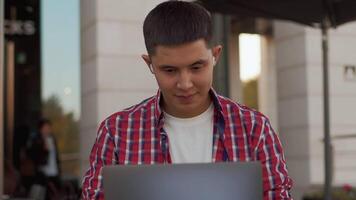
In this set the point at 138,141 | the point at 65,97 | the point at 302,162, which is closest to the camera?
the point at 138,141

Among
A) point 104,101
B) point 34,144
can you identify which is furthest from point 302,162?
point 34,144

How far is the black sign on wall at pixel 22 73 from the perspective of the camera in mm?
11961

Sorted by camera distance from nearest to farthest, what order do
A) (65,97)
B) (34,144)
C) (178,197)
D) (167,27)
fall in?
(178,197)
(167,27)
(34,144)
(65,97)

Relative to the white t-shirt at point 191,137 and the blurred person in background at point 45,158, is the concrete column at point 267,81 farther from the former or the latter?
the white t-shirt at point 191,137

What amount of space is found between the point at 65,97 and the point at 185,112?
33.8 ft

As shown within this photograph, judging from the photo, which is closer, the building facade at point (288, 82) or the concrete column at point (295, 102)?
the building facade at point (288, 82)

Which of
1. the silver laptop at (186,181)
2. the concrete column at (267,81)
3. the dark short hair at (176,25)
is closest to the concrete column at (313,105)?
the concrete column at (267,81)

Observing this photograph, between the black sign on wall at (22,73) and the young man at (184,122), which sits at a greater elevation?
the black sign on wall at (22,73)

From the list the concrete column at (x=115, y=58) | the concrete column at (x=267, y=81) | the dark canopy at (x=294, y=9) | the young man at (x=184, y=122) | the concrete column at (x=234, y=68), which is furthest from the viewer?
the concrete column at (x=267, y=81)

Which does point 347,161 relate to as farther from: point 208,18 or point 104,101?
point 208,18

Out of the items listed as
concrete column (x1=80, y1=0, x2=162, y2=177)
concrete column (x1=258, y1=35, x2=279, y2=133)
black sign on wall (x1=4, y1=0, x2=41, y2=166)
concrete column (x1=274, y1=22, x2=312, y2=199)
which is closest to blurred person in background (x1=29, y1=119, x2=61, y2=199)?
concrete column (x1=80, y1=0, x2=162, y2=177)

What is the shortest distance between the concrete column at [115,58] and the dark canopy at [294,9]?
1594 mm

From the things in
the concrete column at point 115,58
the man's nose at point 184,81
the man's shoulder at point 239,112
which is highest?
the concrete column at point 115,58

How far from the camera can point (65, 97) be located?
1167 centimetres
